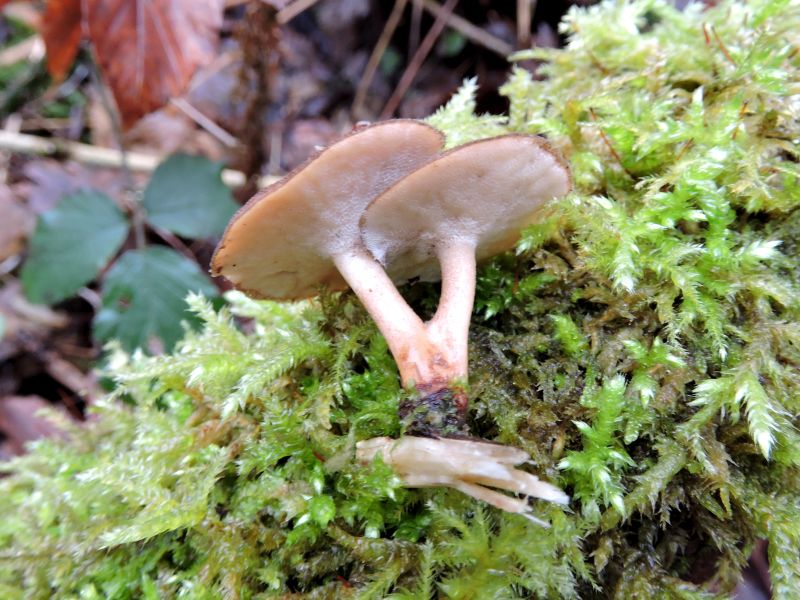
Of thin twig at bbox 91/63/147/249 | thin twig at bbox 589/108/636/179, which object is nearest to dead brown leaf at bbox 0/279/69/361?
thin twig at bbox 91/63/147/249

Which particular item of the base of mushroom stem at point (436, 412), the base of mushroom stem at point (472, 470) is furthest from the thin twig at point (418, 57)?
the base of mushroom stem at point (472, 470)

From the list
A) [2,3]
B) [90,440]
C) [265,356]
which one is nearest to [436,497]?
[265,356]

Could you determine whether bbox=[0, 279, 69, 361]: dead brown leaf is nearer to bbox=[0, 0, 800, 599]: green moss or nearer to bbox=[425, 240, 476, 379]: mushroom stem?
bbox=[0, 0, 800, 599]: green moss

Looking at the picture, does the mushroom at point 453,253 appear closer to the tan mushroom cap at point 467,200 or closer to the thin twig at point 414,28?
the tan mushroom cap at point 467,200

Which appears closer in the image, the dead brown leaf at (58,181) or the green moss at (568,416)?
the green moss at (568,416)

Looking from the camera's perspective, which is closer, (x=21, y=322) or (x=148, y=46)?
(x=148, y=46)

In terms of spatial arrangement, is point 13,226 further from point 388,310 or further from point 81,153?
point 388,310

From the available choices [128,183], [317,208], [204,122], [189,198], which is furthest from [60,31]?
[317,208]

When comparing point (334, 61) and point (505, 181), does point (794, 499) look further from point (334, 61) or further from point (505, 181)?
point (334, 61)
